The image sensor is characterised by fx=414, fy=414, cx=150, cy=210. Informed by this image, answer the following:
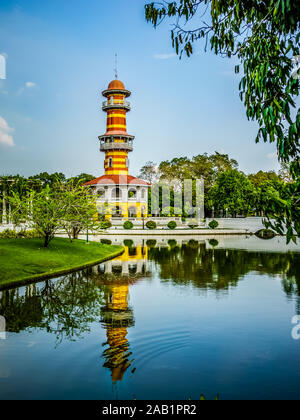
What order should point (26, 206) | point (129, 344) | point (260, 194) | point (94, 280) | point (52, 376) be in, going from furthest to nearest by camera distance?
1. point (26, 206)
2. point (94, 280)
3. point (129, 344)
4. point (52, 376)
5. point (260, 194)

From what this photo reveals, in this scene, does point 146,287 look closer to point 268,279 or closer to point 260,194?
point 268,279

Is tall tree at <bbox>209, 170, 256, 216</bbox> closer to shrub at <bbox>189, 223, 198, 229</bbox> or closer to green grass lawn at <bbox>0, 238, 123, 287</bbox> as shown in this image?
shrub at <bbox>189, 223, 198, 229</bbox>

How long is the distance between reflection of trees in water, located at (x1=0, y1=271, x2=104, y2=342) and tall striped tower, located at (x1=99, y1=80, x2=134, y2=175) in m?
44.5

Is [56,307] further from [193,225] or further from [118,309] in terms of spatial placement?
[193,225]

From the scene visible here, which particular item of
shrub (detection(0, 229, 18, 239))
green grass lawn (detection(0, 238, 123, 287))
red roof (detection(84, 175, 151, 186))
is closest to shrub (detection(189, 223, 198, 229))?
red roof (detection(84, 175, 151, 186))

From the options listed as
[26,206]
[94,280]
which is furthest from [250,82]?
[26,206]

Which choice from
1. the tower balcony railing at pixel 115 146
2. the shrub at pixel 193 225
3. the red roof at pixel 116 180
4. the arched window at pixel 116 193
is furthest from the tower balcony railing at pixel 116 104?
the shrub at pixel 193 225

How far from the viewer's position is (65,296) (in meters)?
13.0

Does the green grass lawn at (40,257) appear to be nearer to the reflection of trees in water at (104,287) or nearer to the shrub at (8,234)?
the reflection of trees in water at (104,287)

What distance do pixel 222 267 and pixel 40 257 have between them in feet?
28.0

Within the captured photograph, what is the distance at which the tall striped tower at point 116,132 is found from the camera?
5794 centimetres

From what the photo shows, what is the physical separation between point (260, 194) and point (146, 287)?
978cm

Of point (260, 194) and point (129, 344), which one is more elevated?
point (260, 194)

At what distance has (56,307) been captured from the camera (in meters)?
11.6
